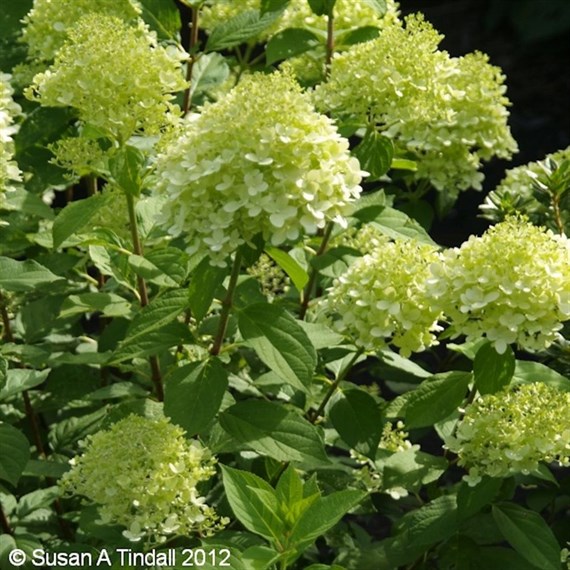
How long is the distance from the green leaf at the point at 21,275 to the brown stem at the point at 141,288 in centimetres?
21

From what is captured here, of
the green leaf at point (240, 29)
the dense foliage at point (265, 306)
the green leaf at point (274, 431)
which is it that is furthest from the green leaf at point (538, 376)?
the green leaf at point (240, 29)

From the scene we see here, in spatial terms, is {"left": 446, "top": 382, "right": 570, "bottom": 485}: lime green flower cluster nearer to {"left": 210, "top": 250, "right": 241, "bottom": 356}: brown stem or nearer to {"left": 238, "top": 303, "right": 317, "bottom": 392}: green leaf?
{"left": 238, "top": 303, "right": 317, "bottom": 392}: green leaf

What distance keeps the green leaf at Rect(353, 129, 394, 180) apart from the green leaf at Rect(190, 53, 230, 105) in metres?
0.61

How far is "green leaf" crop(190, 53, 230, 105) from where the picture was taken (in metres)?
3.10

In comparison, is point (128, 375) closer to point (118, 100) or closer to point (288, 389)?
point (288, 389)

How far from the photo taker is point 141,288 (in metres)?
2.54

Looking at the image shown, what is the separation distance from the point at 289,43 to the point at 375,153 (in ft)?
1.67

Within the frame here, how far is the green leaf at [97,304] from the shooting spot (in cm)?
255

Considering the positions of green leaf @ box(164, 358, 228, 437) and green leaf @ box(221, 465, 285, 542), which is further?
green leaf @ box(164, 358, 228, 437)

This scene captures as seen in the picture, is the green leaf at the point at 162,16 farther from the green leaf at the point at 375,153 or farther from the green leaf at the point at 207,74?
the green leaf at the point at 375,153

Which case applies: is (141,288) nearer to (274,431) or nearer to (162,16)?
(274,431)

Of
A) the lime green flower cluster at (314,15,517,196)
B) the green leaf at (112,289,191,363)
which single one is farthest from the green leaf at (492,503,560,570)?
the lime green flower cluster at (314,15,517,196)

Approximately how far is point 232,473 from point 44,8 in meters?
1.44

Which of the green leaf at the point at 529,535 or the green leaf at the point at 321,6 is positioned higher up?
the green leaf at the point at 321,6
